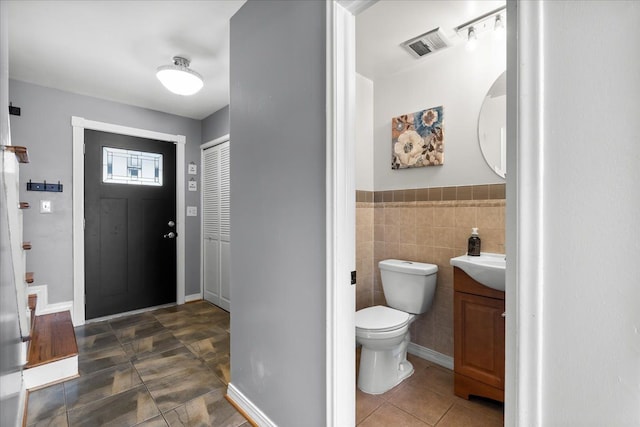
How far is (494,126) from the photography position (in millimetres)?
2016

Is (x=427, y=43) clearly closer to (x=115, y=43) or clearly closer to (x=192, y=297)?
(x=115, y=43)

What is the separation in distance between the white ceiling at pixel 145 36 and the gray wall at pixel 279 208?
0.42m

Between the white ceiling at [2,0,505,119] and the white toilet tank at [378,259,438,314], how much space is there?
62.3 inches

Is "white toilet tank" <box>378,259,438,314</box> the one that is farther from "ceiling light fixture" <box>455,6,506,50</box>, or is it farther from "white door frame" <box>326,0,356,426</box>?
"ceiling light fixture" <box>455,6,506,50</box>

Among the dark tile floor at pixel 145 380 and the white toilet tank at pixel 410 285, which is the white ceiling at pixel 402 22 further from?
the dark tile floor at pixel 145 380

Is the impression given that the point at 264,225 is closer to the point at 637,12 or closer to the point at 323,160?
the point at 323,160

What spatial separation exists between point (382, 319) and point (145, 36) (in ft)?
8.37

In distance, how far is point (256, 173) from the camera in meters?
1.68

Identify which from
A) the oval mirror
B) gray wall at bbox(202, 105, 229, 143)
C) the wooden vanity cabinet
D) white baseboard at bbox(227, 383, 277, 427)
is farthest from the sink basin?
gray wall at bbox(202, 105, 229, 143)

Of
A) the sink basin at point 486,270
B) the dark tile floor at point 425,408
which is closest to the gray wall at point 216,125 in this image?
the sink basin at point 486,270

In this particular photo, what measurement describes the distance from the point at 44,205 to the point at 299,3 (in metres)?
3.10

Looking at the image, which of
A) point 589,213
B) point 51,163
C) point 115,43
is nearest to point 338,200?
point 589,213

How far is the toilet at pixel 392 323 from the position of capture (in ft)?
6.16

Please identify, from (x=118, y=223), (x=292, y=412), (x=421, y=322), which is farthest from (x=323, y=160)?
(x=118, y=223)
